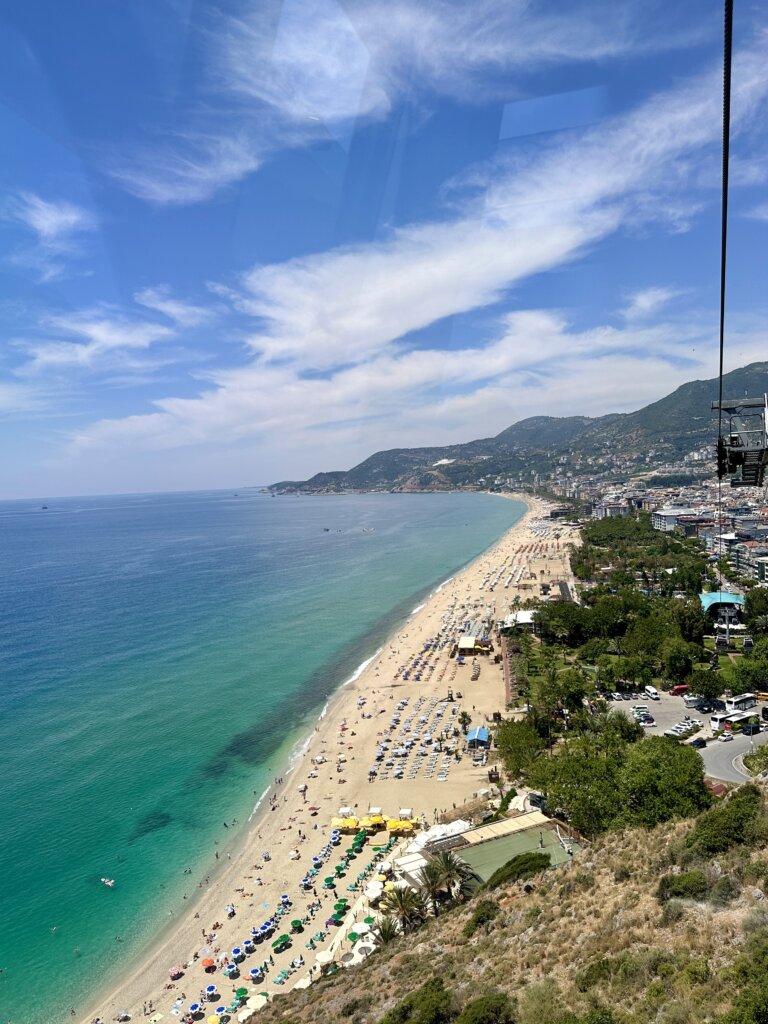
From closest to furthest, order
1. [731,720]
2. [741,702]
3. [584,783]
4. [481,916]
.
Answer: [481,916] < [584,783] < [731,720] < [741,702]

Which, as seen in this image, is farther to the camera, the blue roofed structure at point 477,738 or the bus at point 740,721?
the blue roofed structure at point 477,738

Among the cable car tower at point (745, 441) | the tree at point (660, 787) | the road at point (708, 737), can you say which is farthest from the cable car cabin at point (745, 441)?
the road at point (708, 737)

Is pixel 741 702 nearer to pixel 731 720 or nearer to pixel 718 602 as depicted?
pixel 731 720

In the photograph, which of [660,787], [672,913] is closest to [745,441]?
[672,913]

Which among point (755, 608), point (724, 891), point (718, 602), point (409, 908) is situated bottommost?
point (409, 908)

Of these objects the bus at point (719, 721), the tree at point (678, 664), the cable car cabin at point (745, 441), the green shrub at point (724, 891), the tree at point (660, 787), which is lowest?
the bus at point (719, 721)

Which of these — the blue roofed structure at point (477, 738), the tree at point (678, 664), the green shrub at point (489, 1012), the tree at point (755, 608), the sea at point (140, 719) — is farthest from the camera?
the tree at point (755, 608)

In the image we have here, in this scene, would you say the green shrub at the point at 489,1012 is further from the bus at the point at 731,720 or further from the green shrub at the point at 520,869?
the bus at the point at 731,720
